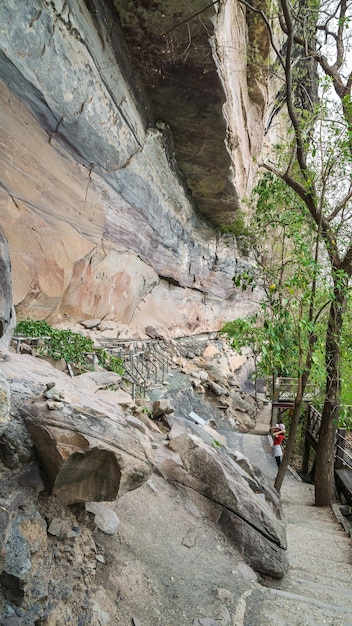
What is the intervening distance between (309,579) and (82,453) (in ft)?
10.9

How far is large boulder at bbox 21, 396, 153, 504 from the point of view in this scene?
7.41 ft

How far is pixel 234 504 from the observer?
392 cm

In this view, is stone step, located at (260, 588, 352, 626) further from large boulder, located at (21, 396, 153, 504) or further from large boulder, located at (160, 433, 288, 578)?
large boulder, located at (21, 396, 153, 504)

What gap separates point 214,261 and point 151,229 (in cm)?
812

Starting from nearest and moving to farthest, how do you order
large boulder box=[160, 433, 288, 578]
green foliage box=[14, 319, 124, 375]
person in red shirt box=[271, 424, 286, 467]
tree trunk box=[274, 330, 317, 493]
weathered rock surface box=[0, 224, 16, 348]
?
weathered rock surface box=[0, 224, 16, 348] → large boulder box=[160, 433, 288, 578] → tree trunk box=[274, 330, 317, 493] → green foliage box=[14, 319, 124, 375] → person in red shirt box=[271, 424, 286, 467]

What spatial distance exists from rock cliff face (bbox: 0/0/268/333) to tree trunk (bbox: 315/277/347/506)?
16.4ft

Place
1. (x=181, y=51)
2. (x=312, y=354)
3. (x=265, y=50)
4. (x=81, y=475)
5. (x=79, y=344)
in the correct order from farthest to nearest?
(x=265, y=50) < (x=181, y=51) < (x=79, y=344) < (x=312, y=354) < (x=81, y=475)

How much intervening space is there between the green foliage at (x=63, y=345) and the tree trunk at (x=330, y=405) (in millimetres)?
4113

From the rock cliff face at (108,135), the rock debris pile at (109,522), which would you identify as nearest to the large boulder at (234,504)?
the rock debris pile at (109,522)

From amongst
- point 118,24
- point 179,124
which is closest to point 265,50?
point 179,124

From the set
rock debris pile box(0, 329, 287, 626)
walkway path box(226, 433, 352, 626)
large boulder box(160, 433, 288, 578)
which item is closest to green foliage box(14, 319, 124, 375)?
rock debris pile box(0, 329, 287, 626)

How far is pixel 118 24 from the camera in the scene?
7.21m

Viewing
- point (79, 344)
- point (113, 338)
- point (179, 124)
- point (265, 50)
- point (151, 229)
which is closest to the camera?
point (79, 344)

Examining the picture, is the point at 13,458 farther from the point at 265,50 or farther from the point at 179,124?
the point at 265,50
